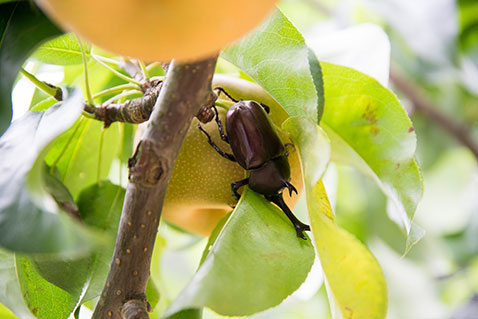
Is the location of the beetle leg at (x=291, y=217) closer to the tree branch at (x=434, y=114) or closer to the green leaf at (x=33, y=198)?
the green leaf at (x=33, y=198)

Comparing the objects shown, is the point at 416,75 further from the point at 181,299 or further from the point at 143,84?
the point at 181,299

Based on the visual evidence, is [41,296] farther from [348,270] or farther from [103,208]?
[348,270]

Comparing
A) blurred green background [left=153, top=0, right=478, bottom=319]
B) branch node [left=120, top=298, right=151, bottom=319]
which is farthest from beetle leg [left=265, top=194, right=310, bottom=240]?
blurred green background [left=153, top=0, right=478, bottom=319]

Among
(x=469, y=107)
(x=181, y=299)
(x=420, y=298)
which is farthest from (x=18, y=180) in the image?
(x=420, y=298)

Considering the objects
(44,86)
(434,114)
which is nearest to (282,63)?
(44,86)

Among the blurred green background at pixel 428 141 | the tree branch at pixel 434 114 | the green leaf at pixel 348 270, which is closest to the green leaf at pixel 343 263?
the green leaf at pixel 348 270

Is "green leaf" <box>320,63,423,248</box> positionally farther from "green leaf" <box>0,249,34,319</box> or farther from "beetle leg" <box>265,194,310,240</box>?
"green leaf" <box>0,249,34,319</box>
